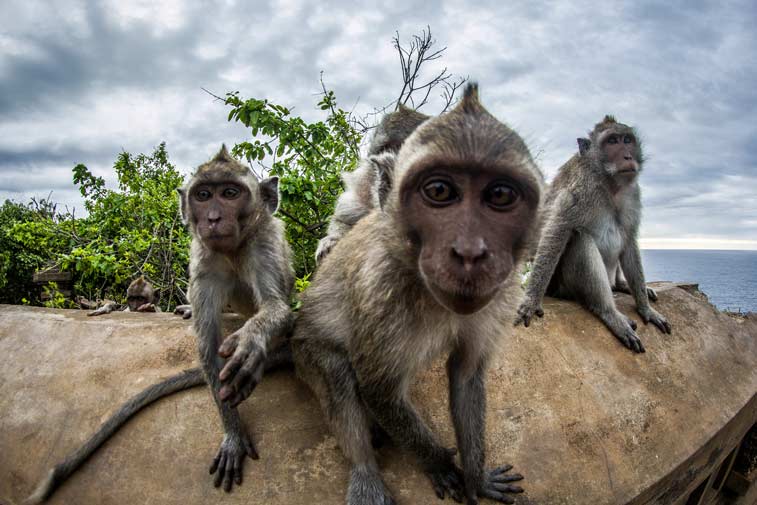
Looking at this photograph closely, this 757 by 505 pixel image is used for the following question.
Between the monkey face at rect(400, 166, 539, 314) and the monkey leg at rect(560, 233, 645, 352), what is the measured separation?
2.77 m

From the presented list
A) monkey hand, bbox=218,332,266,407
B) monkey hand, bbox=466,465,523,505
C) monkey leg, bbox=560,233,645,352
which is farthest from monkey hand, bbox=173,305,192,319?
monkey leg, bbox=560,233,645,352

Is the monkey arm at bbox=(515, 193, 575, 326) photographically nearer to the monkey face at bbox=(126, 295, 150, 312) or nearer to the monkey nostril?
the monkey nostril

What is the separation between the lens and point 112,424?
11.6 ft

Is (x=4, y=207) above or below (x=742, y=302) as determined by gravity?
above

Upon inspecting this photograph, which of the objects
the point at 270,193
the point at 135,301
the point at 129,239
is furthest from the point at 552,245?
the point at 129,239

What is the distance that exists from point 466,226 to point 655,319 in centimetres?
381

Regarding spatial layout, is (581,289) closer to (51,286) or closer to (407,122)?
(407,122)

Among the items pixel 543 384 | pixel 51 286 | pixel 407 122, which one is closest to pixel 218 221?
pixel 407 122

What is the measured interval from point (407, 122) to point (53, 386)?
4238 millimetres

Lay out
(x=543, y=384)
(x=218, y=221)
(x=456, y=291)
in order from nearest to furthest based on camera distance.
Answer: (x=456, y=291) → (x=218, y=221) → (x=543, y=384)

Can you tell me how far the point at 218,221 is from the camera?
358cm

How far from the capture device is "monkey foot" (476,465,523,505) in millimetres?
3084

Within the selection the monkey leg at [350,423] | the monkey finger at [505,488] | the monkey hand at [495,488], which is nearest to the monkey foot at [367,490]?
the monkey leg at [350,423]

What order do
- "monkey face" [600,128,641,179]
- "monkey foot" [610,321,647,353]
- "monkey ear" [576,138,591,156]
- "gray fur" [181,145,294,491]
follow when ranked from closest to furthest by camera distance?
"gray fur" [181,145,294,491] < "monkey foot" [610,321,647,353] < "monkey face" [600,128,641,179] < "monkey ear" [576,138,591,156]
